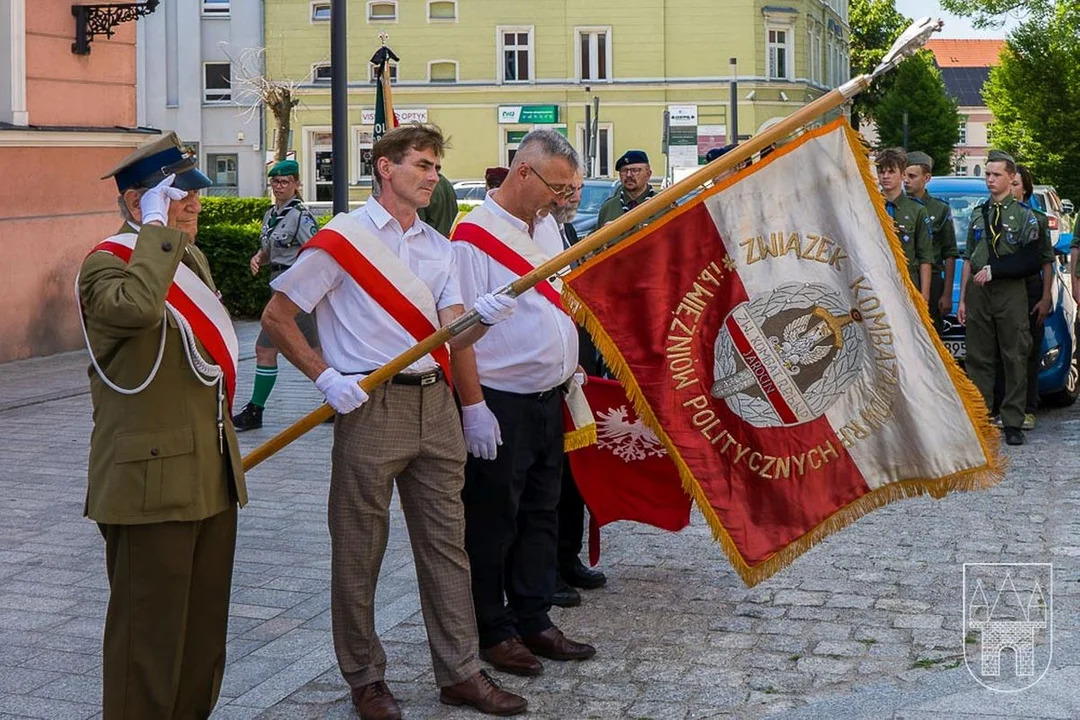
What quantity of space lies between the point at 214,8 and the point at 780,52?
20.9 metres

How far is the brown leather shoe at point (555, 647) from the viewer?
566 centimetres

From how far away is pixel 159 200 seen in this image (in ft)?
14.2

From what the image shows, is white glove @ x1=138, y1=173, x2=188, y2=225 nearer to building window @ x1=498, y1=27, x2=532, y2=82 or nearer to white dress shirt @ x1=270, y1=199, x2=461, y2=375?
white dress shirt @ x1=270, y1=199, x2=461, y2=375

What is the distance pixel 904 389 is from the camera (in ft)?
17.2

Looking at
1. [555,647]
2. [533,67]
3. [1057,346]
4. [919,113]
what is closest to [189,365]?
[555,647]

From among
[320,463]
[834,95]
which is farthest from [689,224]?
[320,463]

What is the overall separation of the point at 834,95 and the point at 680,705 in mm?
2018

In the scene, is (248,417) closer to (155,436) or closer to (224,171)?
(155,436)

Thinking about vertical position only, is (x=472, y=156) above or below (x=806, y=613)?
above

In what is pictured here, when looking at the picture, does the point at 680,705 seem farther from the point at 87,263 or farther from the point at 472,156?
the point at 472,156

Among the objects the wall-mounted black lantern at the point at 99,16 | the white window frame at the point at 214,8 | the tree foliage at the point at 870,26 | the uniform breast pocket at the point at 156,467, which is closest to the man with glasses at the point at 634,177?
the uniform breast pocket at the point at 156,467

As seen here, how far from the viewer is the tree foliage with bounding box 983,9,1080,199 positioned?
123 ft

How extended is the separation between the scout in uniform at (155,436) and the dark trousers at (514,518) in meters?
1.26

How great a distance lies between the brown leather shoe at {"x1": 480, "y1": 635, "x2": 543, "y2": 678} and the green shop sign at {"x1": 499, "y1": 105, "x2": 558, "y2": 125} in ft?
170
